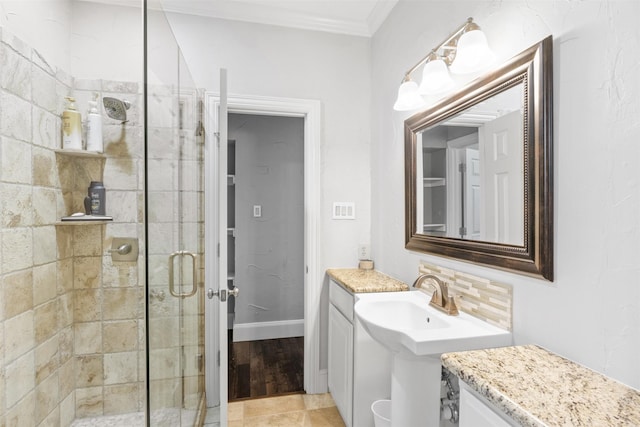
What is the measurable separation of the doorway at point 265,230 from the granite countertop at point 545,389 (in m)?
2.43

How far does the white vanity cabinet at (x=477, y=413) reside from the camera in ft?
2.52

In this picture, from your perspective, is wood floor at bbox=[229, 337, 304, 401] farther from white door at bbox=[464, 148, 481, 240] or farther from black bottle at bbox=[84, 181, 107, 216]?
white door at bbox=[464, 148, 481, 240]

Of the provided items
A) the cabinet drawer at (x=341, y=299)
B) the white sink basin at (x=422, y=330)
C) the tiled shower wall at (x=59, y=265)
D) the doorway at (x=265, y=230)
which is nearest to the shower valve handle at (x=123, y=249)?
the tiled shower wall at (x=59, y=265)

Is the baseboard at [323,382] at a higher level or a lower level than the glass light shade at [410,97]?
lower

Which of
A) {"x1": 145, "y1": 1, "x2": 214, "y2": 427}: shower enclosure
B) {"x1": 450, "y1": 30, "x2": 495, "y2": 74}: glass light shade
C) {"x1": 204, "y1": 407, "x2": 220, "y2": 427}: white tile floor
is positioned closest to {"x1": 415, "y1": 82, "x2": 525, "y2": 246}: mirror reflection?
{"x1": 450, "y1": 30, "x2": 495, "y2": 74}: glass light shade

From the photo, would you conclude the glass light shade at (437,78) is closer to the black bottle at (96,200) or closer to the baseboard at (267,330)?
the black bottle at (96,200)

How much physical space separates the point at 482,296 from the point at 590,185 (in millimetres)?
587

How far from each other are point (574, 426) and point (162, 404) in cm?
138

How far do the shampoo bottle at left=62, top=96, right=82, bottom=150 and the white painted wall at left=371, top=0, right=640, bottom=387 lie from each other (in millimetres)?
1620

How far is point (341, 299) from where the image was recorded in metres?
2.00

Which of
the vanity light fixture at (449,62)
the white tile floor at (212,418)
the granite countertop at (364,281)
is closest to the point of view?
the vanity light fixture at (449,62)

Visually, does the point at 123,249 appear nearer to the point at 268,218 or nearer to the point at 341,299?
the point at 341,299

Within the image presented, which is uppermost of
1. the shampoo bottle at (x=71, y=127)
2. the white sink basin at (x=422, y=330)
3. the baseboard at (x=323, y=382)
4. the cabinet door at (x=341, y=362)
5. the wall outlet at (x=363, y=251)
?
the shampoo bottle at (x=71, y=127)

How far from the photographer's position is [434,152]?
65.3 inches
